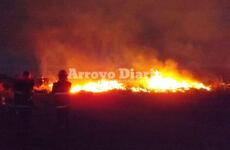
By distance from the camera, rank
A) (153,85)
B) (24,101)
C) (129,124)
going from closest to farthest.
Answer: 1. (24,101)
2. (129,124)
3. (153,85)

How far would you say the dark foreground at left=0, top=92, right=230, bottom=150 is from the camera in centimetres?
1378

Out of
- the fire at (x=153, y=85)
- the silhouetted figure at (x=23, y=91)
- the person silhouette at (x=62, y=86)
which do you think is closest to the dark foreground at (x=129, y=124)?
the silhouetted figure at (x=23, y=91)

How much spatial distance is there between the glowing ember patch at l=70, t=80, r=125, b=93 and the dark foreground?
55.0 inches

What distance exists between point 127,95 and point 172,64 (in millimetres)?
6823

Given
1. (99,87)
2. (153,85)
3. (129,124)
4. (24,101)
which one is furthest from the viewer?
(153,85)

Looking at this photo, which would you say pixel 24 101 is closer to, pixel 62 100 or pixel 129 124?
pixel 62 100

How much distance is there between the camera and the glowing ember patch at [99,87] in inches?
1004

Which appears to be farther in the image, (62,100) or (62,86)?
(62,86)

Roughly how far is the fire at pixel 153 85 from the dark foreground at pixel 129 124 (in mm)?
1561

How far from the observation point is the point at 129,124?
16953mm

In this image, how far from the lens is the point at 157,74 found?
27672mm

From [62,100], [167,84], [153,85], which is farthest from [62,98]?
[167,84]

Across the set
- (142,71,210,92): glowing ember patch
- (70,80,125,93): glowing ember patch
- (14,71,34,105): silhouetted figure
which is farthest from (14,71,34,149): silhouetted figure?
(142,71,210,92): glowing ember patch

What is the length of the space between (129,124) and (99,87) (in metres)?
9.21
